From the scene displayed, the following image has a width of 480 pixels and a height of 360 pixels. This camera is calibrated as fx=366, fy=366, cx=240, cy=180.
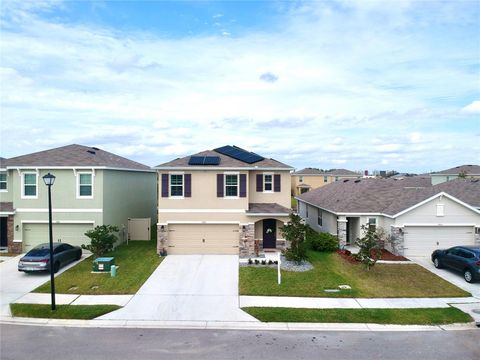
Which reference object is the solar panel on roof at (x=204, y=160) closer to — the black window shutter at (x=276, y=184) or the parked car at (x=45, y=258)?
the black window shutter at (x=276, y=184)

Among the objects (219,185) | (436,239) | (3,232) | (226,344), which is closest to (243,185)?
(219,185)

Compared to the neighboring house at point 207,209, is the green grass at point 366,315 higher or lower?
lower

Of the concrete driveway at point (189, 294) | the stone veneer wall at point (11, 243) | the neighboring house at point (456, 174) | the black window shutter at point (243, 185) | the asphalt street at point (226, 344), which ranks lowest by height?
the asphalt street at point (226, 344)

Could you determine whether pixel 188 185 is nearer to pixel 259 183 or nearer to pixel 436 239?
pixel 259 183

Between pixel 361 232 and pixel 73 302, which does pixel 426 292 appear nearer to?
pixel 361 232

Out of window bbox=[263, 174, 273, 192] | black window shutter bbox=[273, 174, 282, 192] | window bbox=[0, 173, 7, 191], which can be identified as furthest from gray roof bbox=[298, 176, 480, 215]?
window bbox=[0, 173, 7, 191]

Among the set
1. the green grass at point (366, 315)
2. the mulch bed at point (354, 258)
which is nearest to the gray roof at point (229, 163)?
the mulch bed at point (354, 258)

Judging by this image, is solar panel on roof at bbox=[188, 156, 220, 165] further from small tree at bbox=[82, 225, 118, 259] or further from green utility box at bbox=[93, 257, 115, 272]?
green utility box at bbox=[93, 257, 115, 272]
